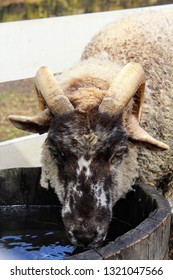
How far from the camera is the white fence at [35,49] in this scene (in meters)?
7.76

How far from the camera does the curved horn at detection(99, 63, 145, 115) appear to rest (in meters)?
4.53

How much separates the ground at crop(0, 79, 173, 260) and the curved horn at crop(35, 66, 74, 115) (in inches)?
185

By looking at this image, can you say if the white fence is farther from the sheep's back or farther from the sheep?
the sheep

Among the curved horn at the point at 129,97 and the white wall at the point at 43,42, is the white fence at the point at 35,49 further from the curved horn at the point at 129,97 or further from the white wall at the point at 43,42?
the curved horn at the point at 129,97

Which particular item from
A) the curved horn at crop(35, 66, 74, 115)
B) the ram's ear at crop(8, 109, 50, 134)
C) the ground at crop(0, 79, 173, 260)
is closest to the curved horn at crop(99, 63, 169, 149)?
the curved horn at crop(35, 66, 74, 115)

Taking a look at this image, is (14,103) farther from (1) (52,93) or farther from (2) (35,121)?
(1) (52,93)

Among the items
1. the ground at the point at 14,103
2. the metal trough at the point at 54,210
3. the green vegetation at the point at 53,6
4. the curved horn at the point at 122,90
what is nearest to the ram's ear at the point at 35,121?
the metal trough at the point at 54,210

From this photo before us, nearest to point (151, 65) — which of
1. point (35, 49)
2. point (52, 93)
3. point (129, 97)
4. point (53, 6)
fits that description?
point (129, 97)

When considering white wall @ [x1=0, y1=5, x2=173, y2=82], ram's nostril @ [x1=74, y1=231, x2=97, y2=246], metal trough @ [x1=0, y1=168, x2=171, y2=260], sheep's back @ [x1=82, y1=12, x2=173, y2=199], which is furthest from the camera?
white wall @ [x1=0, y1=5, x2=173, y2=82]

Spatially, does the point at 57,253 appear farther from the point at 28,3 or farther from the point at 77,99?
the point at 28,3

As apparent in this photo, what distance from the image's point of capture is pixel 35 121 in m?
4.88

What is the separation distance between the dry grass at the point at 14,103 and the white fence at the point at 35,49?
5.31ft

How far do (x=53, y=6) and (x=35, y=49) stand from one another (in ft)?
23.5
